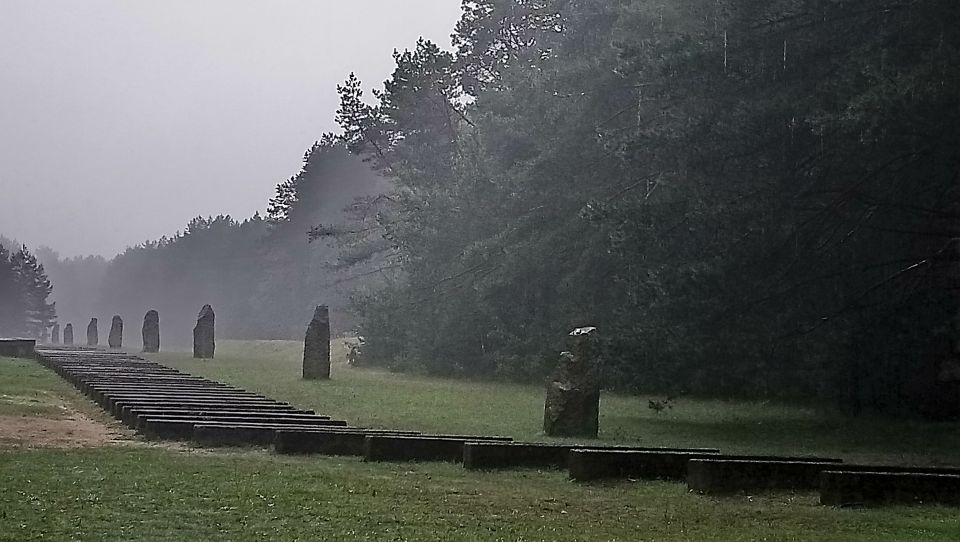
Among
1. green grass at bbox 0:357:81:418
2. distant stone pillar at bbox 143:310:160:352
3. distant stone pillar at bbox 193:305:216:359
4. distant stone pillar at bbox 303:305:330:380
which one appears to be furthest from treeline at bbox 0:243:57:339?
distant stone pillar at bbox 303:305:330:380

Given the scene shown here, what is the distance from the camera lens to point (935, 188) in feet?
56.4

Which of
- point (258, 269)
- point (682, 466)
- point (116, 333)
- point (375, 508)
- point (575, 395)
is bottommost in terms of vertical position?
point (375, 508)

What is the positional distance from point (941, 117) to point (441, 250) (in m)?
21.3

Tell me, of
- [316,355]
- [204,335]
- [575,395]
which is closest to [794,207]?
[575,395]

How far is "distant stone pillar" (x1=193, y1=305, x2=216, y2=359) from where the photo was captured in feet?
124

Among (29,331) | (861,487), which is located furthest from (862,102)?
(29,331)

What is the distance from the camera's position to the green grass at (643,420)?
1483 centimetres

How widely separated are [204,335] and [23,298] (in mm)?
55745

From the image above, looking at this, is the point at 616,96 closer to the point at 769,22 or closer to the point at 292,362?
the point at 769,22

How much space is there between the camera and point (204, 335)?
38062mm

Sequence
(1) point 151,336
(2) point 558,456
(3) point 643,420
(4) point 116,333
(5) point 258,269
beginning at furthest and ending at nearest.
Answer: (5) point 258,269, (4) point 116,333, (1) point 151,336, (3) point 643,420, (2) point 558,456

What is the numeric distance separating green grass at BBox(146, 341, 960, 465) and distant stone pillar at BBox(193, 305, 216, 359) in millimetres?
11688

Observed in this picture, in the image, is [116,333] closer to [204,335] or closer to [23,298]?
[204,335]

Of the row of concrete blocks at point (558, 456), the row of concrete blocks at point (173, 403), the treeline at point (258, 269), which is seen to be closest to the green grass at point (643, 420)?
the row of concrete blocks at point (173, 403)
